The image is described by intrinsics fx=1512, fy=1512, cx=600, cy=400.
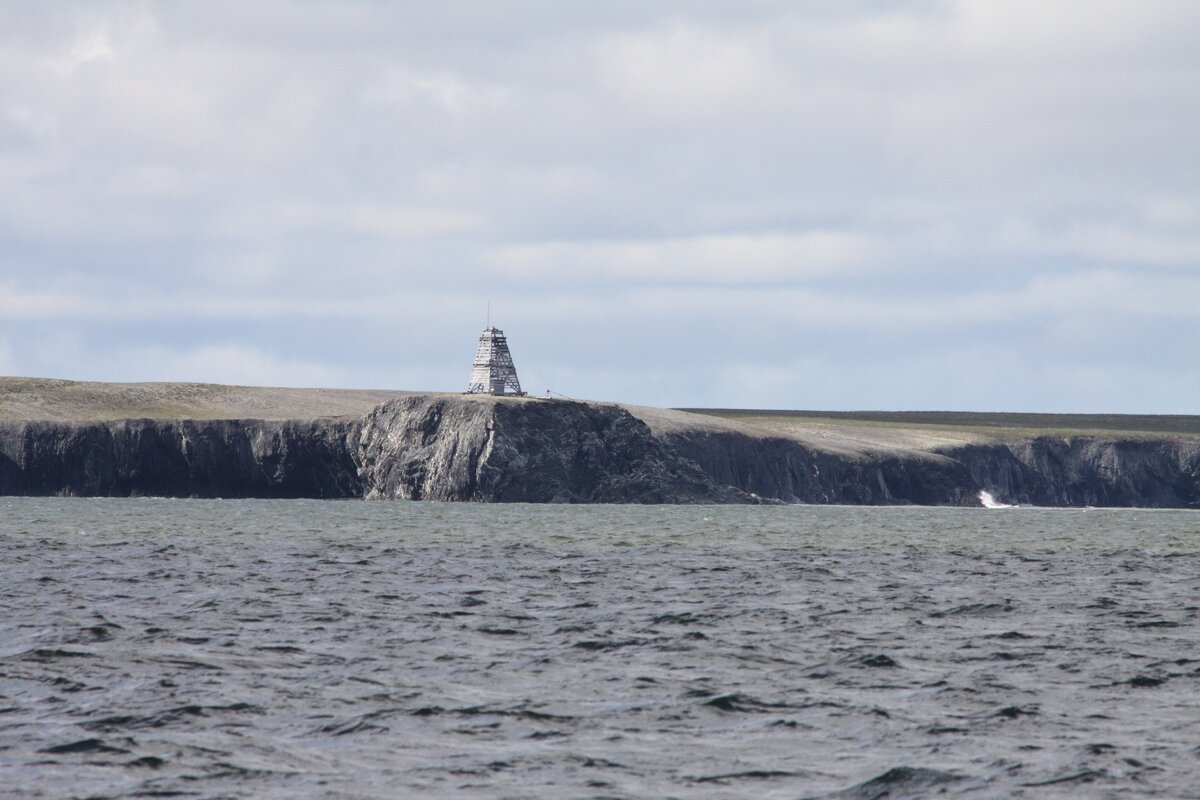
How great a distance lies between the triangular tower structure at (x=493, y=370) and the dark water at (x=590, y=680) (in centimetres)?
13156

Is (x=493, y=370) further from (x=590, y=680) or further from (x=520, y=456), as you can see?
(x=590, y=680)

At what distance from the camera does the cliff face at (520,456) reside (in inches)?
6294

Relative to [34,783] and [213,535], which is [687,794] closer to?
[34,783]

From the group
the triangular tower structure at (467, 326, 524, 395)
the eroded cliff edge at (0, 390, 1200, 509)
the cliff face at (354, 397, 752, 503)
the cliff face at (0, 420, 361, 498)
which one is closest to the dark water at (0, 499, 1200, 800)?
the cliff face at (354, 397, 752, 503)

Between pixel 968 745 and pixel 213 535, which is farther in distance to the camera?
pixel 213 535

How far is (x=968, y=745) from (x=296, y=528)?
6489 centimetres

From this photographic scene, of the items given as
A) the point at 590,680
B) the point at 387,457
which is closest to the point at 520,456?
the point at 387,457

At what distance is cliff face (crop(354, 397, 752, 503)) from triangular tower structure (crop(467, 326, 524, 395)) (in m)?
18.5

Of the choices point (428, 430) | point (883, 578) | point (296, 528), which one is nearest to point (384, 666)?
point (883, 578)

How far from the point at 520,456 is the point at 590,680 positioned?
134 meters

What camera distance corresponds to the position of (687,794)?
17.9m

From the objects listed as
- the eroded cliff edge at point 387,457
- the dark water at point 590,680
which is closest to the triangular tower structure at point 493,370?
the eroded cliff edge at point 387,457

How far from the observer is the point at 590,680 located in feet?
86.1

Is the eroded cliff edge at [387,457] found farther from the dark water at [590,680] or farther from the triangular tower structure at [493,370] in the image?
the dark water at [590,680]
